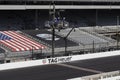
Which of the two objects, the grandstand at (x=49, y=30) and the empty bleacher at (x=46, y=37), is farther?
the empty bleacher at (x=46, y=37)

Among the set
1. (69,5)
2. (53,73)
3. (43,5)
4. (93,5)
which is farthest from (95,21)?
(53,73)

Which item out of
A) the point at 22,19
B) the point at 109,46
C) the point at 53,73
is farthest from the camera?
the point at 22,19

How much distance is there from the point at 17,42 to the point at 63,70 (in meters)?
14.3

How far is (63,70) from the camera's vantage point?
34500 millimetres

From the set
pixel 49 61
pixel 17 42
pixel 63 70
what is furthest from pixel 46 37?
pixel 63 70

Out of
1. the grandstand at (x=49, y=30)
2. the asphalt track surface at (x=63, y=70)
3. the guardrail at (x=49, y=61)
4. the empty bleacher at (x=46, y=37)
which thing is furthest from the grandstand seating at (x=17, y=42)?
the asphalt track surface at (x=63, y=70)

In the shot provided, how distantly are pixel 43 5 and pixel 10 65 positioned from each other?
2141 centimetres

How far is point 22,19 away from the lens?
5544 cm

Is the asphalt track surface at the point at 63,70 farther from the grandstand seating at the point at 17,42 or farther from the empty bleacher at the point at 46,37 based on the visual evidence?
the empty bleacher at the point at 46,37

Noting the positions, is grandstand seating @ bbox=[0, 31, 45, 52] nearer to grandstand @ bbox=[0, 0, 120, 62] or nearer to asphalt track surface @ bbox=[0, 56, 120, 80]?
grandstand @ bbox=[0, 0, 120, 62]

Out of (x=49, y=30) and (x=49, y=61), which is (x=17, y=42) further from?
(x=49, y=61)

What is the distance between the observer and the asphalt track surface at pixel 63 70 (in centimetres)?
3112

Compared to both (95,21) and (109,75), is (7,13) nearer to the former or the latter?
(95,21)

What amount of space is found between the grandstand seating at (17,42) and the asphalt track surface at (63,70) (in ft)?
25.3
